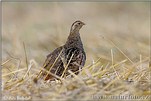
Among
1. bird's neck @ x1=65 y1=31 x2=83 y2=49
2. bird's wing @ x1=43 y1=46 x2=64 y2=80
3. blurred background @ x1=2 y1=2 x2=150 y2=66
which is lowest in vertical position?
bird's wing @ x1=43 y1=46 x2=64 y2=80

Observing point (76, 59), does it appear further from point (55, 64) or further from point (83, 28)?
point (83, 28)

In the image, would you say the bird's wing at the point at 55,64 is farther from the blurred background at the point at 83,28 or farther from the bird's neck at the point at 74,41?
the blurred background at the point at 83,28

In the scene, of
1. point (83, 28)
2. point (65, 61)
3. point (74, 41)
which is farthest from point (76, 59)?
point (83, 28)

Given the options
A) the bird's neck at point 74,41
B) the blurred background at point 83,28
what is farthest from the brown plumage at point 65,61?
the blurred background at point 83,28

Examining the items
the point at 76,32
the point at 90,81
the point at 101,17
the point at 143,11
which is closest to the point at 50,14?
the point at 101,17

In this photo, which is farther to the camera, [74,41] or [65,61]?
[74,41]

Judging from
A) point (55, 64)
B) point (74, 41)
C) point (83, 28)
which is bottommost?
point (55, 64)

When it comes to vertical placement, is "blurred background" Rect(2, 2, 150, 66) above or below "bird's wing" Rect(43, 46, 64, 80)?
above

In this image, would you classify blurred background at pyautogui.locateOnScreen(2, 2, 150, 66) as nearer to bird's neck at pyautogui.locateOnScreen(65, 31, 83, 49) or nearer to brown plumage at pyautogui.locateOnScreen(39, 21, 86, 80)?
bird's neck at pyautogui.locateOnScreen(65, 31, 83, 49)

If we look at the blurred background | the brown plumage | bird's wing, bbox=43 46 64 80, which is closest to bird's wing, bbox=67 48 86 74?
the brown plumage
